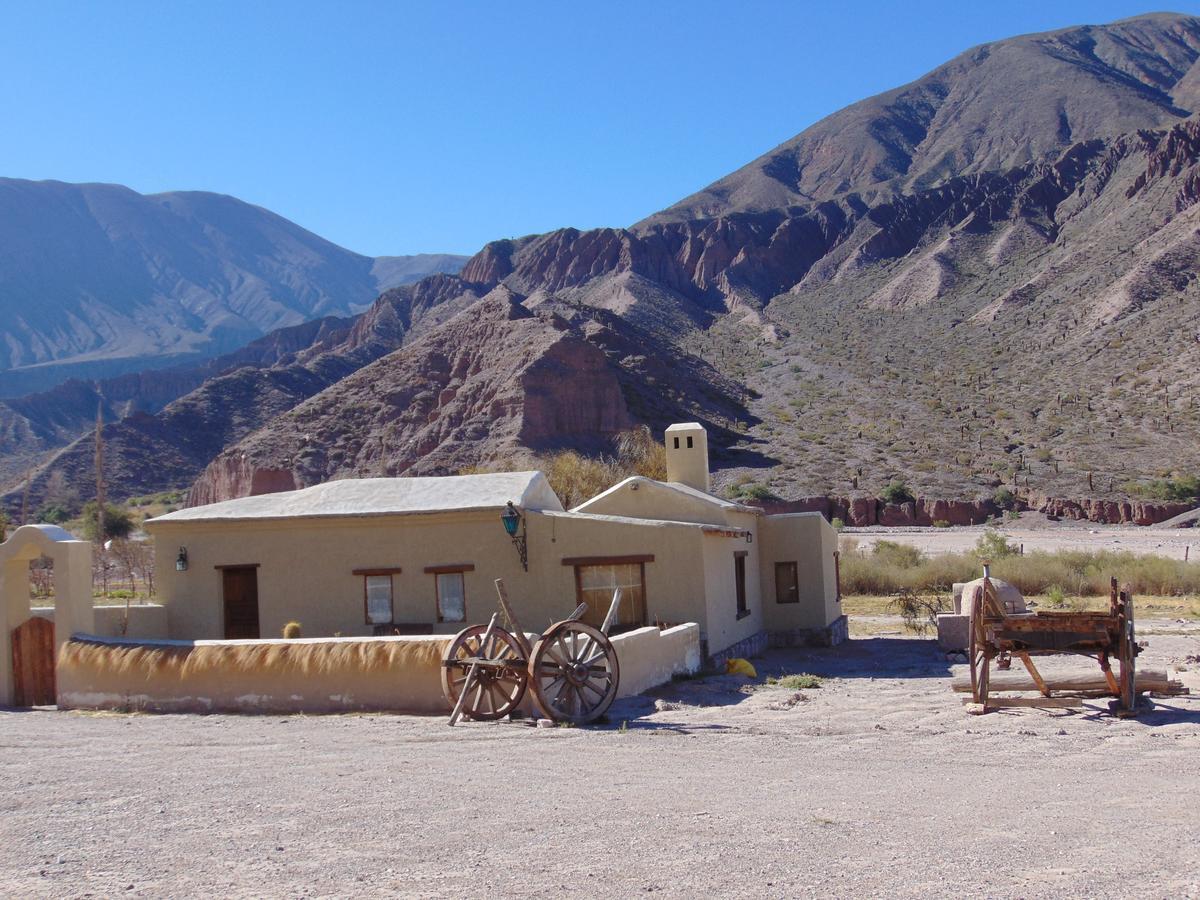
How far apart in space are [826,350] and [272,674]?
71.8 metres

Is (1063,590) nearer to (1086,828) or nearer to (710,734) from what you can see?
(710,734)

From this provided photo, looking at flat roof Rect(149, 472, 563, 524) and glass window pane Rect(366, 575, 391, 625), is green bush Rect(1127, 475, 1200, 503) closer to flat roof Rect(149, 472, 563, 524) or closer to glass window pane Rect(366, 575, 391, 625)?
flat roof Rect(149, 472, 563, 524)

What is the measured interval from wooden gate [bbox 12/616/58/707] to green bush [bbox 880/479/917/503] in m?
43.4

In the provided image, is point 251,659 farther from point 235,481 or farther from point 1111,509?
point 235,481

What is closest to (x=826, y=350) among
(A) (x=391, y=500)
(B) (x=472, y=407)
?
(B) (x=472, y=407)

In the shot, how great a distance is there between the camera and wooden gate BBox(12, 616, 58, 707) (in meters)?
16.0

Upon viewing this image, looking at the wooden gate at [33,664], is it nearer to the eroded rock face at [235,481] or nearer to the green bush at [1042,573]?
the green bush at [1042,573]

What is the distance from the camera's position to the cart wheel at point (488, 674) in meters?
12.7

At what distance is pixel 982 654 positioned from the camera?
537 inches

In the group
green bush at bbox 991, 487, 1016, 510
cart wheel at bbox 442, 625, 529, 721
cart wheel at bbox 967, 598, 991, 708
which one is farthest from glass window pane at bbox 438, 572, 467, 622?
green bush at bbox 991, 487, 1016, 510

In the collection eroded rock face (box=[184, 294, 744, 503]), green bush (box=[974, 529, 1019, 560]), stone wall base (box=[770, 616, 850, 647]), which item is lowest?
stone wall base (box=[770, 616, 850, 647])

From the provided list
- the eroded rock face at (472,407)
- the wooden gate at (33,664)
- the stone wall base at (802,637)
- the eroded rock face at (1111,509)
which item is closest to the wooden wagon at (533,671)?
the wooden gate at (33,664)

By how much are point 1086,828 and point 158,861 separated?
229 inches

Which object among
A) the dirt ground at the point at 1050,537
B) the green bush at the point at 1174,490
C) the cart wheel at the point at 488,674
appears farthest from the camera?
the green bush at the point at 1174,490
